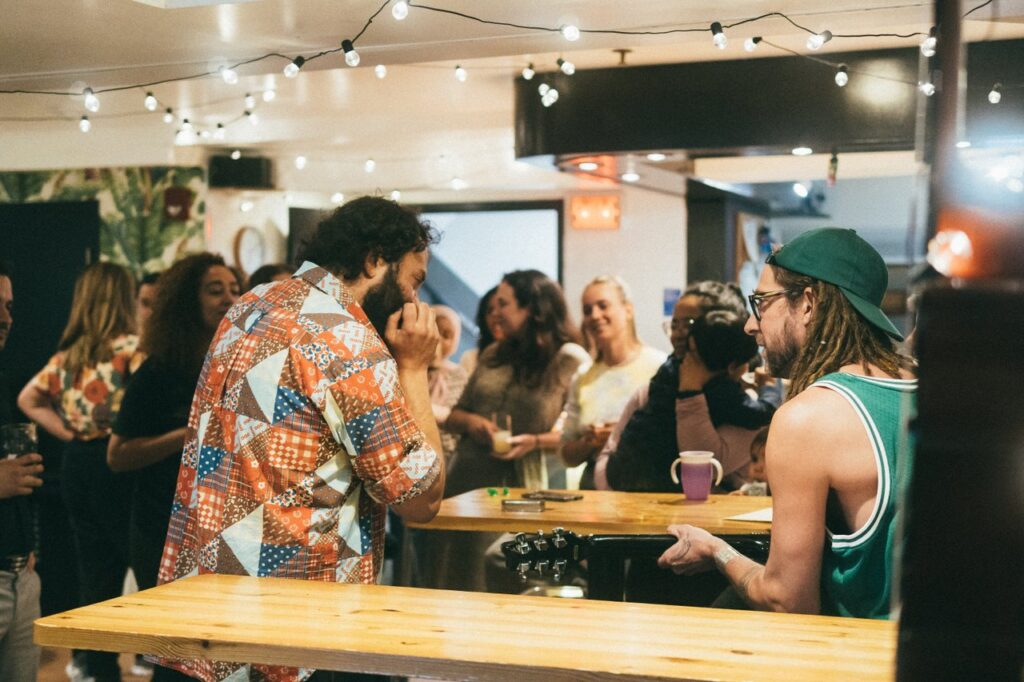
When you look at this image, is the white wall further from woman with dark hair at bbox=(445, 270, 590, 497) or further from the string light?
woman with dark hair at bbox=(445, 270, 590, 497)

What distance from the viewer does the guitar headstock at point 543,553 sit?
224cm

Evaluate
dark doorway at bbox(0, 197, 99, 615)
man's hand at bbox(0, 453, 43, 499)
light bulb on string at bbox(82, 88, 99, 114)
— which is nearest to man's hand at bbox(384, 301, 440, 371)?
man's hand at bbox(0, 453, 43, 499)

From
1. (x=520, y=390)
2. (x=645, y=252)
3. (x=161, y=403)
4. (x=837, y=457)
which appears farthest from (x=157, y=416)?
(x=645, y=252)

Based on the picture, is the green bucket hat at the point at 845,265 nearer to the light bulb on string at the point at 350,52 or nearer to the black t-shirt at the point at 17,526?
the black t-shirt at the point at 17,526

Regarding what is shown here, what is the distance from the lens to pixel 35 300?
26.3 ft

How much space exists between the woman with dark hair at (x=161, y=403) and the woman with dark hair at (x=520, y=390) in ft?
4.08

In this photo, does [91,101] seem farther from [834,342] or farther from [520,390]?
[834,342]

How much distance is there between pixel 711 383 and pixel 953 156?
2765mm

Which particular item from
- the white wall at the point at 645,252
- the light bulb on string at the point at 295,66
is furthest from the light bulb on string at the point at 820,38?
the white wall at the point at 645,252

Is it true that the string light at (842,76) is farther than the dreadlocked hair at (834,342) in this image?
Yes

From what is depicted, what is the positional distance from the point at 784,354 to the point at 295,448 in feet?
3.06

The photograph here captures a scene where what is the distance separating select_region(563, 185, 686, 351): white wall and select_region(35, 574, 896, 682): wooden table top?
8124 mm

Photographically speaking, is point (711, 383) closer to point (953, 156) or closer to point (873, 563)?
point (873, 563)

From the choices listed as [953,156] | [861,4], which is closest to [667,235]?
[861,4]
